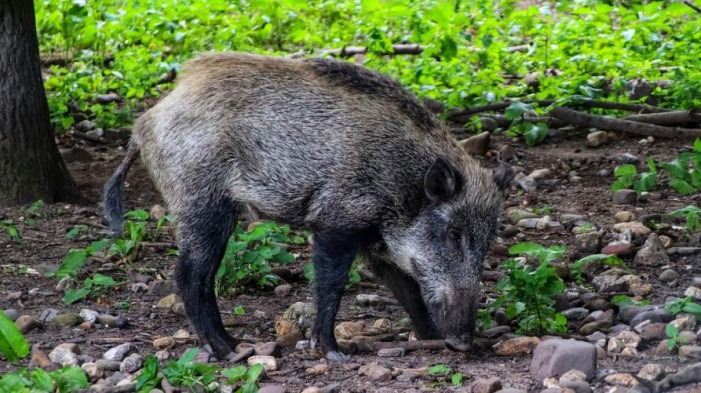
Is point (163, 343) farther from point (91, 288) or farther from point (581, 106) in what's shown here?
point (581, 106)

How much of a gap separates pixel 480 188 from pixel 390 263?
1.86 ft

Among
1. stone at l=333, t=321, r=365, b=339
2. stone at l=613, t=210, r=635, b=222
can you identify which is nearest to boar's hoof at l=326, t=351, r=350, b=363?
stone at l=333, t=321, r=365, b=339

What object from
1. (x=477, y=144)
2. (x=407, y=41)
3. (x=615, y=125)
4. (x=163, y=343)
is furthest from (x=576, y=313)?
(x=407, y=41)

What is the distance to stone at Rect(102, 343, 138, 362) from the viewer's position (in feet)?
13.5

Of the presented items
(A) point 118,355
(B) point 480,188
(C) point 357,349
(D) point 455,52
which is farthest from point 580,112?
(A) point 118,355

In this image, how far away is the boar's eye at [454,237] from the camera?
14.4 feet

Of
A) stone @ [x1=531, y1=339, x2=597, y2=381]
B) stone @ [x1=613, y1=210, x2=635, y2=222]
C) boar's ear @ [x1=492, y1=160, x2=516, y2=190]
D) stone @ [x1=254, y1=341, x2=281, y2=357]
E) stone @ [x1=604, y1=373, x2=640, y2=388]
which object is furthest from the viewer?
stone @ [x1=613, y1=210, x2=635, y2=222]

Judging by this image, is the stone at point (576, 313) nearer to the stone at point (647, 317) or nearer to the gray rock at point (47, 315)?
the stone at point (647, 317)

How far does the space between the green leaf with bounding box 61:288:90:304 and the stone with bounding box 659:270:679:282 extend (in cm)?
286

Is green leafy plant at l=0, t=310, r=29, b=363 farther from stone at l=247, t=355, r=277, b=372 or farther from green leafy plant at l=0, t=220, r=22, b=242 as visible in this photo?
green leafy plant at l=0, t=220, r=22, b=242

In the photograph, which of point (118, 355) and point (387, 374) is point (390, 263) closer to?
point (387, 374)

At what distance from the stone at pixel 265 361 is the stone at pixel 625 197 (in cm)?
313

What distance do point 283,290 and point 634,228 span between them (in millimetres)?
2026

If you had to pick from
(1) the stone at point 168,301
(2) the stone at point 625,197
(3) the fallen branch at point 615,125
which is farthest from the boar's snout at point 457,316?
(3) the fallen branch at point 615,125
